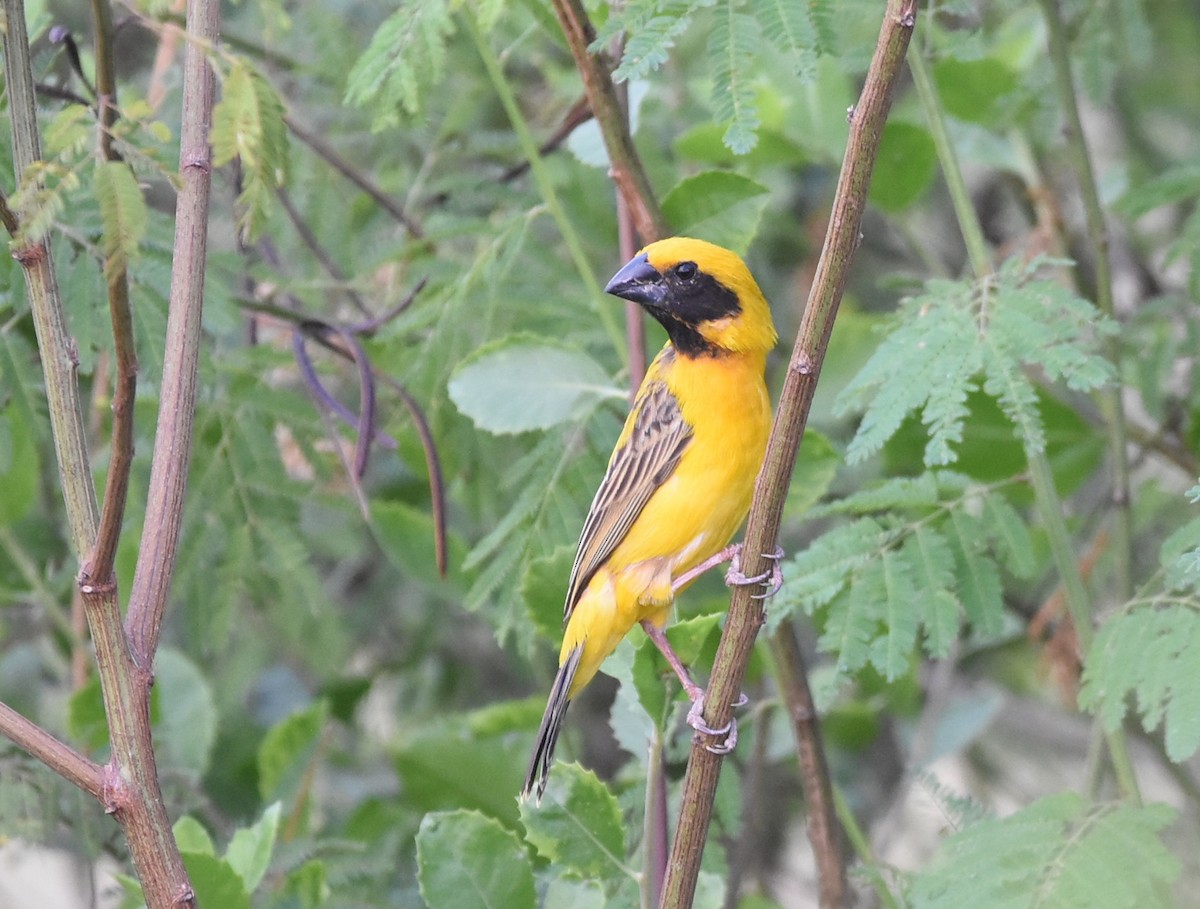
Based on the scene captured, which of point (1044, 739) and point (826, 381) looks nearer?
point (826, 381)

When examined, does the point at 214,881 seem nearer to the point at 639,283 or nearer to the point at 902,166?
the point at 639,283

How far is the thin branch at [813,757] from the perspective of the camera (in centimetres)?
272

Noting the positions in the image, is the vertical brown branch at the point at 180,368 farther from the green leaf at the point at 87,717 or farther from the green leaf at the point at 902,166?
the green leaf at the point at 902,166

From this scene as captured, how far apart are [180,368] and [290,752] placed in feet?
6.33

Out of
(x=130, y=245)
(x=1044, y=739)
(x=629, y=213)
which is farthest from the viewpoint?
(x=1044, y=739)

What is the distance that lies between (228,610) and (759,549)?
167cm

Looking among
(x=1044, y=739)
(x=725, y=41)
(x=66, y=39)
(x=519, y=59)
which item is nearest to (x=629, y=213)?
(x=725, y=41)

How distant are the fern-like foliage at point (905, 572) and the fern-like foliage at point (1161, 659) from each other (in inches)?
9.4

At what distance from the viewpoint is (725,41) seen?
2287 millimetres

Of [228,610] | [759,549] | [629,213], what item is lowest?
[759,549]

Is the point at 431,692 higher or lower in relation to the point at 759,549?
higher

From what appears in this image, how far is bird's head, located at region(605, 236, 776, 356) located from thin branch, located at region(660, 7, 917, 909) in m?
0.98

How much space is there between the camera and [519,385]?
8.94ft

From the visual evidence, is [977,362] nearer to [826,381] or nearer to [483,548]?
[483,548]
